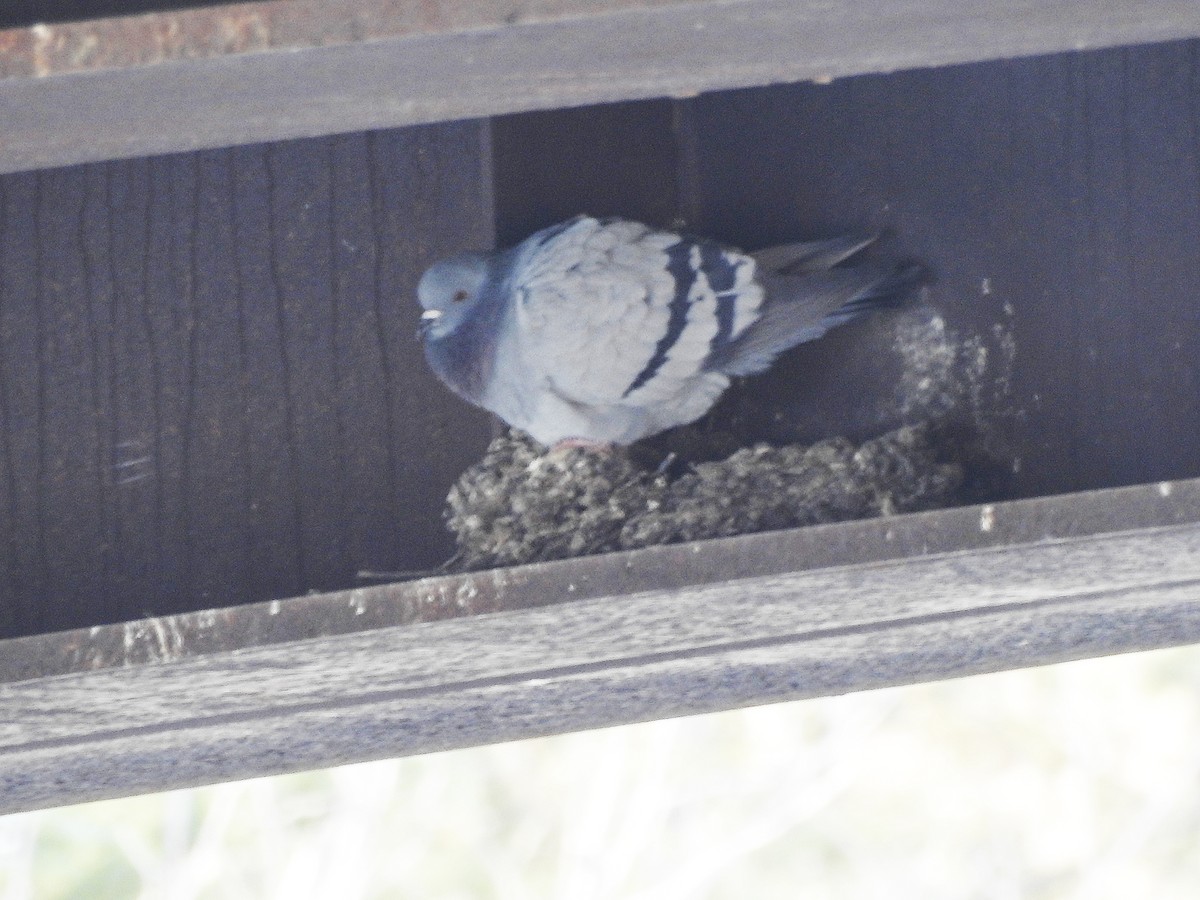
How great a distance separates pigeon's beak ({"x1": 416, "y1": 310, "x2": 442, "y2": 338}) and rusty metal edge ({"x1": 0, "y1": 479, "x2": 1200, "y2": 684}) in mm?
1005

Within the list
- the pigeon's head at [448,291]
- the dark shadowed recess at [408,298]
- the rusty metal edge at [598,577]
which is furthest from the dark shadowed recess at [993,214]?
the rusty metal edge at [598,577]

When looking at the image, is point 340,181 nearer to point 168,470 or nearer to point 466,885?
point 168,470

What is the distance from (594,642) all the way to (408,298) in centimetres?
106

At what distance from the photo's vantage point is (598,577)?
1.68m

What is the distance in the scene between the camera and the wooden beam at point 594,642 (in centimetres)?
167

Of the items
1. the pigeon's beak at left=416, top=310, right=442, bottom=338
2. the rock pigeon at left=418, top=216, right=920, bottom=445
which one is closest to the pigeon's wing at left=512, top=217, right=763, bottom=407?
the rock pigeon at left=418, top=216, right=920, bottom=445

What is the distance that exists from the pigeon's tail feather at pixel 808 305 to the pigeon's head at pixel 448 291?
478mm

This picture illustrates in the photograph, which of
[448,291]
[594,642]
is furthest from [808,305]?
[594,642]

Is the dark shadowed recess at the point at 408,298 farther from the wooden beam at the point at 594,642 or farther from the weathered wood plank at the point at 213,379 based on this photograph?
the wooden beam at the point at 594,642

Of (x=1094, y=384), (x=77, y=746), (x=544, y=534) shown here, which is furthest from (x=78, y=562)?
(x=1094, y=384)

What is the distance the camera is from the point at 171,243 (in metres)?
2.57

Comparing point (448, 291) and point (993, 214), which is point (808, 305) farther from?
point (448, 291)

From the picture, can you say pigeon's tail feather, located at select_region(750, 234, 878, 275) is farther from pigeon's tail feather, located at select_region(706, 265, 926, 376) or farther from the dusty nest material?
the dusty nest material

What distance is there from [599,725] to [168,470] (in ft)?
3.01
